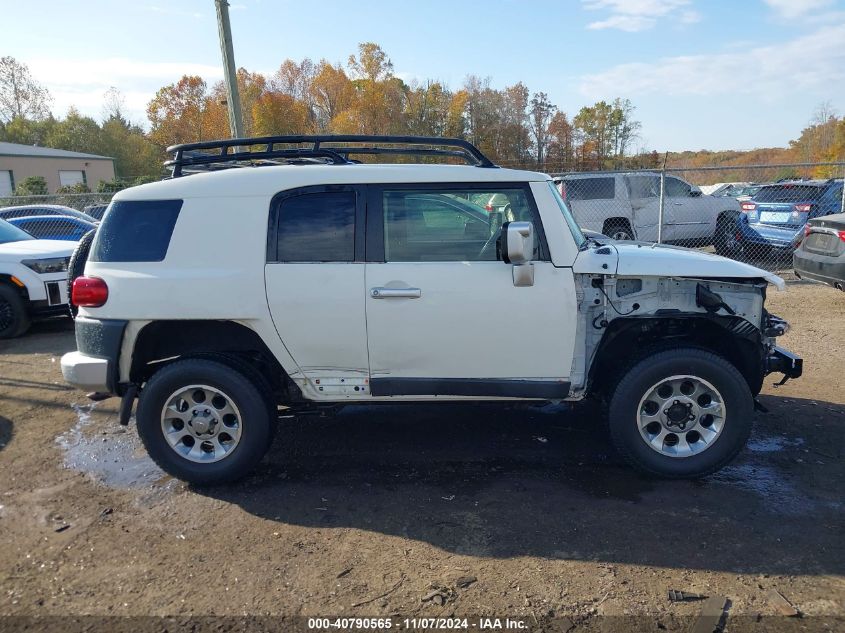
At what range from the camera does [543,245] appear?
13.0ft

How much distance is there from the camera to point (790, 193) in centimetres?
1284

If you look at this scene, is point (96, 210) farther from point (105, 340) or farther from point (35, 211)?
point (105, 340)

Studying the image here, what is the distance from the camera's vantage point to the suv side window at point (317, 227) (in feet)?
13.1

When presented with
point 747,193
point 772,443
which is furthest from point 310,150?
point 747,193

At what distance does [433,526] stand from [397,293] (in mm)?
1393

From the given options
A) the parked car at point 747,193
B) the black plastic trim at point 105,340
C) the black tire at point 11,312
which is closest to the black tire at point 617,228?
the parked car at point 747,193

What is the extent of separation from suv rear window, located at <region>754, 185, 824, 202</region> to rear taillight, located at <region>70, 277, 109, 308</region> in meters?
13.1

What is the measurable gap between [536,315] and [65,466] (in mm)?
3567

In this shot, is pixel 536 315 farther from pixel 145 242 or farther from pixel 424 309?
pixel 145 242

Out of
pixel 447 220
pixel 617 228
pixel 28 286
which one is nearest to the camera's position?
pixel 447 220

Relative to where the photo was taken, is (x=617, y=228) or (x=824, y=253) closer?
(x=824, y=253)

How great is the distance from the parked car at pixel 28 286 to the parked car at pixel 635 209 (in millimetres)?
9296

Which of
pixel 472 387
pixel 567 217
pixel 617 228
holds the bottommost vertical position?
pixel 472 387

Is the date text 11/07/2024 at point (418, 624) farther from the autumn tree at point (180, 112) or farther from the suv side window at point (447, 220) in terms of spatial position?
the autumn tree at point (180, 112)
